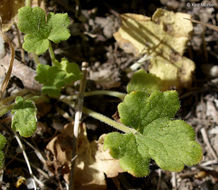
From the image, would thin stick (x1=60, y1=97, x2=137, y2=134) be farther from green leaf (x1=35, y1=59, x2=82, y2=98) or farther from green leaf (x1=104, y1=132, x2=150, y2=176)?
green leaf (x1=35, y1=59, x2=82, y2=98)

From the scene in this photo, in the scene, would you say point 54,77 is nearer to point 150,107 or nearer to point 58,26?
point 58,26

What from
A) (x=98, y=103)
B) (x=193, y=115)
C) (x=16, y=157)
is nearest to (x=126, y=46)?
(x=98, y=103)

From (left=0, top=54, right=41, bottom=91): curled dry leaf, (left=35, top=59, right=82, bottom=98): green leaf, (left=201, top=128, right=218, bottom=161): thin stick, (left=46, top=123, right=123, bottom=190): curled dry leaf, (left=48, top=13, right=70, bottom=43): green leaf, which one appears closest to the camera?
(left=48, top=13, right=70, bottom=43): green leaf

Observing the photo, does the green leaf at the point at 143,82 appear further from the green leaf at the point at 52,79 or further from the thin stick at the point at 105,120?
the green leaf at the point at 52,79

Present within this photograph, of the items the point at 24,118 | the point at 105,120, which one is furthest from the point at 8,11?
the point at 105,120

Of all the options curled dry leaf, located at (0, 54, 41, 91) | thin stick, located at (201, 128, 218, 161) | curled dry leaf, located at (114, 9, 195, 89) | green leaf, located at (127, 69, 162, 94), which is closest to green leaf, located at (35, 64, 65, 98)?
curled dry leaf, located at (0, 54, 41, 91)

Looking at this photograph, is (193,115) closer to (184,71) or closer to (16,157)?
(184,71)
